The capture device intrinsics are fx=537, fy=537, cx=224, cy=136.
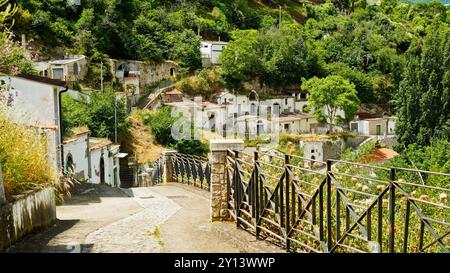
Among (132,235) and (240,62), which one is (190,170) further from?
(240,62)

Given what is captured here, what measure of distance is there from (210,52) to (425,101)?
28289 mm

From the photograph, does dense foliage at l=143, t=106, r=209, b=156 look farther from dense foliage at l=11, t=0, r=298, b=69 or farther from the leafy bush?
the leafy bush

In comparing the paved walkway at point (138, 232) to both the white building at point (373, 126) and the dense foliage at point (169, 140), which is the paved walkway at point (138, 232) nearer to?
the dense foliage at point (169, 140)

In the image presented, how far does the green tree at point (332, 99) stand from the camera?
59.2 metres

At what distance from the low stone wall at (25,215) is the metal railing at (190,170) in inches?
275

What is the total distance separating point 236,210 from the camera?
851 centimetres

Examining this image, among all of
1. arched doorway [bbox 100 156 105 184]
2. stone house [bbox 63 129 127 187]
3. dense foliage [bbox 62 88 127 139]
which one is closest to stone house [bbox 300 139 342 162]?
dense foliage [bbox 62 88 127 139]

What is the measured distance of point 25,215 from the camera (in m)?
7.67

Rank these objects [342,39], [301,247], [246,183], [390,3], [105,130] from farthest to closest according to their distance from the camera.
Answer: [390,3], [342,39], [105,130], [246,183], [301,247]

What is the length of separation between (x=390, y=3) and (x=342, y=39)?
33.8m

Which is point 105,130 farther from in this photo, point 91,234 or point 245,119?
point 91,234

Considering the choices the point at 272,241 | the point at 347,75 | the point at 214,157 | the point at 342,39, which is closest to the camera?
the point at 272,241

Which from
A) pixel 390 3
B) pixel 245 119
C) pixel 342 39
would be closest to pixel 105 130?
pixel 245 119

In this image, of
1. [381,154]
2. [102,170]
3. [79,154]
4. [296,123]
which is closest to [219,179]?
[79,154]
